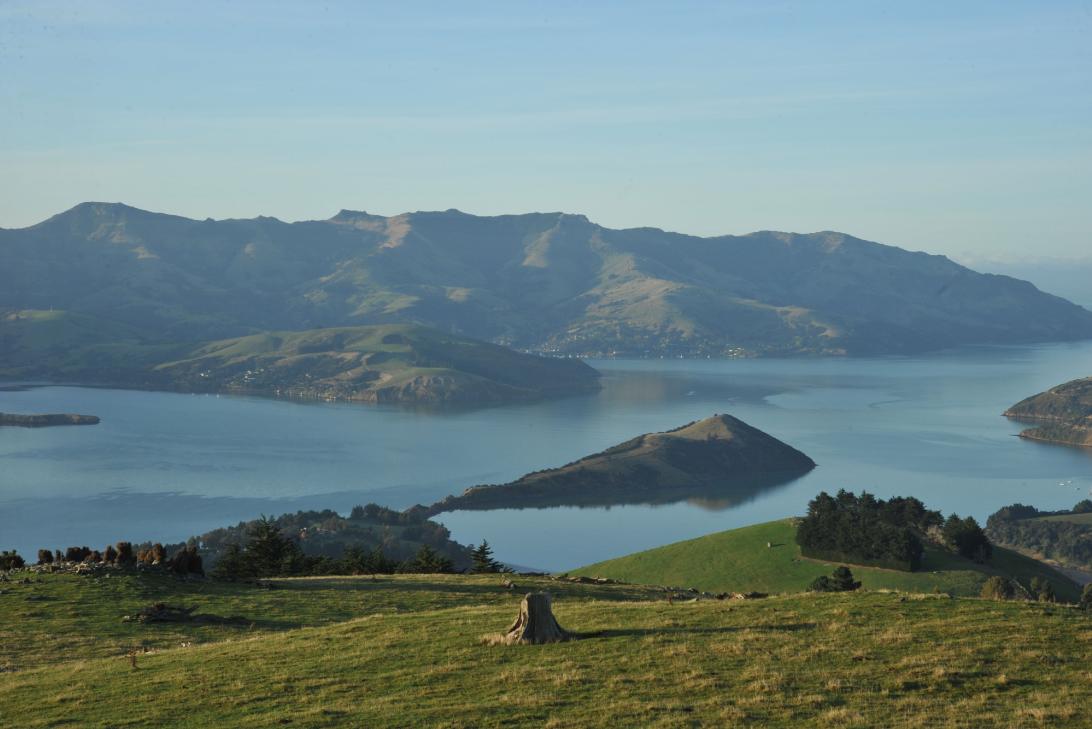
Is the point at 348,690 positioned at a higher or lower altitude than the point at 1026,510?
higher

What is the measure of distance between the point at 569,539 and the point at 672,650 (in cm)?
13372

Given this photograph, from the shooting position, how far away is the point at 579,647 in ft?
73.2

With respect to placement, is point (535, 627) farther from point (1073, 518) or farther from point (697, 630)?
point (1073, 518)

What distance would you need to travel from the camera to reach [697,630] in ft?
78.8

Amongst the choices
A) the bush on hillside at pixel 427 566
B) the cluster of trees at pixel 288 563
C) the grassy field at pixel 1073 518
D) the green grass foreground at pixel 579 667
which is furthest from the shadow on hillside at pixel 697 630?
the grassy field at pixel 1073 518

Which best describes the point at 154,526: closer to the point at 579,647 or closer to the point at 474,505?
the point at 474,505

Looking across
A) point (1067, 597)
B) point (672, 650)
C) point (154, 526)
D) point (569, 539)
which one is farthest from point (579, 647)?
point (154, 526)

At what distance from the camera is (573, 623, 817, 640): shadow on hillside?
77.1 ft

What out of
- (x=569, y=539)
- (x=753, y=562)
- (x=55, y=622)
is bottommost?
(x=569, y=539)

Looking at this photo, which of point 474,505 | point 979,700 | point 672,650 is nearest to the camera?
point 979,700

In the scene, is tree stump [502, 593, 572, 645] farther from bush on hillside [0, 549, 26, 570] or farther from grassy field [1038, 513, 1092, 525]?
grassy field [1038, 513, 1092, 525]

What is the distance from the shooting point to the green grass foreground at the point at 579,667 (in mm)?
17594

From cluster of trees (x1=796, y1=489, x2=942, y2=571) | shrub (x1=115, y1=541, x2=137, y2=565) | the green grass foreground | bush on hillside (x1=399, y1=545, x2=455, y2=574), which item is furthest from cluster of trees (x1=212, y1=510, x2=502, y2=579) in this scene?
cluster of trees (x1=796, y1=489, x2=942, y2=571)

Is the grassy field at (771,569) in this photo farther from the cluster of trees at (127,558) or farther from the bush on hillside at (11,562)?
the bush on hillside at (11,562)
